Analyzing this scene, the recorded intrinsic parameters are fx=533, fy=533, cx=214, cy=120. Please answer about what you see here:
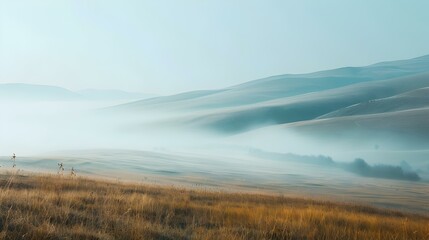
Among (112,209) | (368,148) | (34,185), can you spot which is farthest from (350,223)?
(368,148)

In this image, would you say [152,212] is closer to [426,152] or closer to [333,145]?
[426,152]

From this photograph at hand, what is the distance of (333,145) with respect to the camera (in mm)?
146625

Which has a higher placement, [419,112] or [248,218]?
[419,112]

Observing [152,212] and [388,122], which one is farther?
[388,122]

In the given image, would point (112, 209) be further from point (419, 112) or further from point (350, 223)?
point (419, 112)

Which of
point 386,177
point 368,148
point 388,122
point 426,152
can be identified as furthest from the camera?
point 388,122

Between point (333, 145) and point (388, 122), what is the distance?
1003 inches

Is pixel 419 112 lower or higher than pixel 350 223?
higher

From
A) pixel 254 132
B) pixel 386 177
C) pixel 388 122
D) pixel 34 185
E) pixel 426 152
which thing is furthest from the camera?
pixel 254 132

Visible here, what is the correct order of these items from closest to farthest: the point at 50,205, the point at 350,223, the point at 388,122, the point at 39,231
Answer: the point at 39,231
the point at 50,205
the point at 350,223
the point at 388,122

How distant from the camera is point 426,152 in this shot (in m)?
122

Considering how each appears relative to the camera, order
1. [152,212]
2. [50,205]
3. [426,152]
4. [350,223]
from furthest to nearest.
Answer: [426,152]
[350,223]
[152,212]
[50,205]

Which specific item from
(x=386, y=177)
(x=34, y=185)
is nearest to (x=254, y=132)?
(x=386, y=177)

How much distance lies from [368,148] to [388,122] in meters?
25.2
